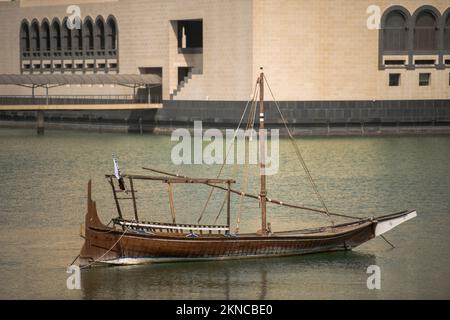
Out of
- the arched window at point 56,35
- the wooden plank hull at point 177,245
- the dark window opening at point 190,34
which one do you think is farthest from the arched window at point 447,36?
the wooden plank hull at point 177,245

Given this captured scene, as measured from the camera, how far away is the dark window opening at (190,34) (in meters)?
94.0

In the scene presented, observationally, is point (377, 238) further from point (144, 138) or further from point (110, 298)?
point (144, 138)

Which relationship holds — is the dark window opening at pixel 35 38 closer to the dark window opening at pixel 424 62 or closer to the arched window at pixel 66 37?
the arched window at pixel 66 37

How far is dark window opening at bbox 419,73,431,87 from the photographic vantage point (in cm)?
8769

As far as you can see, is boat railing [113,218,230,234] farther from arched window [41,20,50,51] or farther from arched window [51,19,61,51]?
arched window [41,20,50,51]

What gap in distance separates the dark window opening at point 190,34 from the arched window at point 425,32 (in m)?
16.3

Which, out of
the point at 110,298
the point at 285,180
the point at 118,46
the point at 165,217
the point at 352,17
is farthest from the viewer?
the point at 118,46

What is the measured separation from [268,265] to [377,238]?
6.24 metres

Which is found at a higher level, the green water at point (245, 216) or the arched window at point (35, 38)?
the arched window at point (35, 38)

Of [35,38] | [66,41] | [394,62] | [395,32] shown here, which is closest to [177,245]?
[394,62]

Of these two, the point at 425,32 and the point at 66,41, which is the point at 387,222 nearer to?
the point at 425,32

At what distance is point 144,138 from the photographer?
280 feet

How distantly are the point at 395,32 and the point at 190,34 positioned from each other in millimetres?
16649

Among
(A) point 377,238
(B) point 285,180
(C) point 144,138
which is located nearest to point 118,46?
(C) point 144,138
